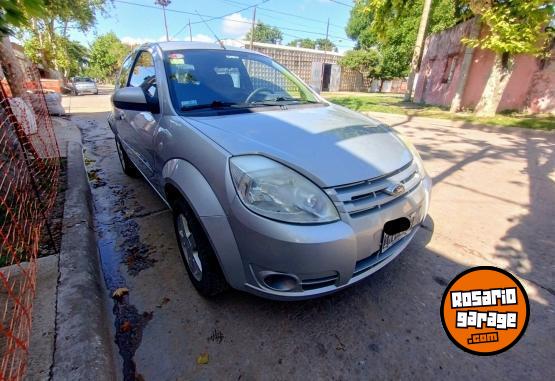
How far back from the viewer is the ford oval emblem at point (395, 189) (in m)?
1.68

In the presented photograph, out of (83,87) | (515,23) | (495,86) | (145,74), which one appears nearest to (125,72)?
(145,74)

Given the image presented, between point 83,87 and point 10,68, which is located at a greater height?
point 10,68

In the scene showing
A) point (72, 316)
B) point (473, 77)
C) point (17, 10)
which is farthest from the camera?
point (473, 77)

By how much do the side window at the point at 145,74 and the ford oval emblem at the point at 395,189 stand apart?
6.23 feet

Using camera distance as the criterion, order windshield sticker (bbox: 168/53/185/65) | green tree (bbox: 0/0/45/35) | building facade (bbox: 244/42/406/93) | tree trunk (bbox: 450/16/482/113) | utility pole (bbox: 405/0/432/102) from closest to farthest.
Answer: green tree (bbox: 0/0/45/35)
windshield sticker (bbox: 168/53/185/65)
tree trunk (bbox: 450/16/482/113)
utility pole (bbox: 405/0/432/102)
building facade (bbox: 244/42/406/93)

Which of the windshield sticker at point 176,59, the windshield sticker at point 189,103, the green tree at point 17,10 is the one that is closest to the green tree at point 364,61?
the windshield sticker at point 176,59

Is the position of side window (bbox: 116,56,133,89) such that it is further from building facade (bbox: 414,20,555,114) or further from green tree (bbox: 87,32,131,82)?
green tree (bbox: 87,32,131,82)

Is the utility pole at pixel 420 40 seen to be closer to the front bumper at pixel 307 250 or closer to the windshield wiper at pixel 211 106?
the windshield wiper at pixel 211 106

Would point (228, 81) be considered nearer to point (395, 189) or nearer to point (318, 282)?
point (395, 189)

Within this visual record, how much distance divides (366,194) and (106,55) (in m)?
62.0

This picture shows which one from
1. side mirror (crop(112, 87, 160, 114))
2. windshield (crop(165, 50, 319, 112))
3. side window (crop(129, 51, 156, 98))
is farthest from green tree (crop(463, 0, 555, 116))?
side mirror (crop(112, 87, 160, 114))

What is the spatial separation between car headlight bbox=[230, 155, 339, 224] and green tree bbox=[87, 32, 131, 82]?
191ft

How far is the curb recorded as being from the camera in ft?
4.55

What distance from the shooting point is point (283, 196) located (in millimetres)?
1512
